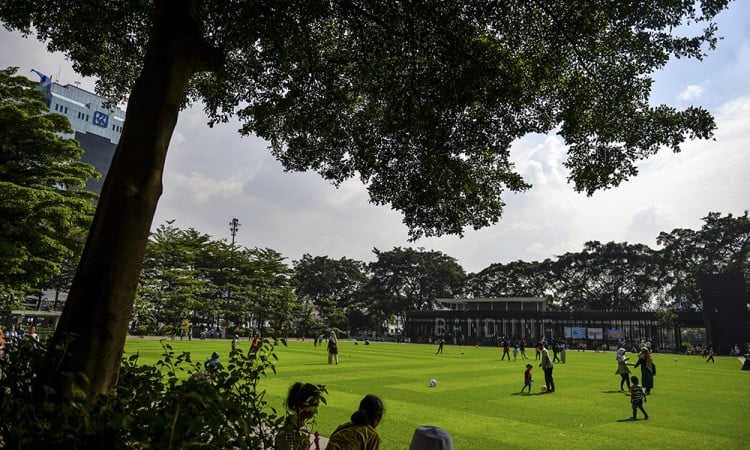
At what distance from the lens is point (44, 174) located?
64.4 ft

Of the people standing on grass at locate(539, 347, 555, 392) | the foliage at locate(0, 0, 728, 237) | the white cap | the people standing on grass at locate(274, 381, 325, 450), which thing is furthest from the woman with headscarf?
the white cap

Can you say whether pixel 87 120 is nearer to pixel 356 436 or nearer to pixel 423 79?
pixel 423 79

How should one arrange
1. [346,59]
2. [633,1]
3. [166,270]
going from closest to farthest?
[633,1] < [346,59] < [166,270]

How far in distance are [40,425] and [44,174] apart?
69.8 feet

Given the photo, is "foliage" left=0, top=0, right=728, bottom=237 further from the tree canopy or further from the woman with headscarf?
the woman with headscarf

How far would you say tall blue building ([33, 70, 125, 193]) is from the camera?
4195 inches

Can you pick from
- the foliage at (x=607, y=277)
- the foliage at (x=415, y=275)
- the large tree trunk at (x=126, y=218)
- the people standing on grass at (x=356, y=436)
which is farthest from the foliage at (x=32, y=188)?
the foliage at (x=607, y=277)

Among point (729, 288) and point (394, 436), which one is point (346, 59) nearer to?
point (394, 436)

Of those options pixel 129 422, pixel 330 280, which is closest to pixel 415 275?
pixel 330 280

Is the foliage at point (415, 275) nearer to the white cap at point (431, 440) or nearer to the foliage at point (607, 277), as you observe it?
the foliage at point (607, 277)

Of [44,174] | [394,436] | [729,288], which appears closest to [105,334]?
[394,436]

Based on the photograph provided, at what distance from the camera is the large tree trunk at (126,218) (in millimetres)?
3494

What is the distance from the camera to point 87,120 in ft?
373

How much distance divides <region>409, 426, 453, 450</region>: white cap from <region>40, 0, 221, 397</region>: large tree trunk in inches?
86.1
